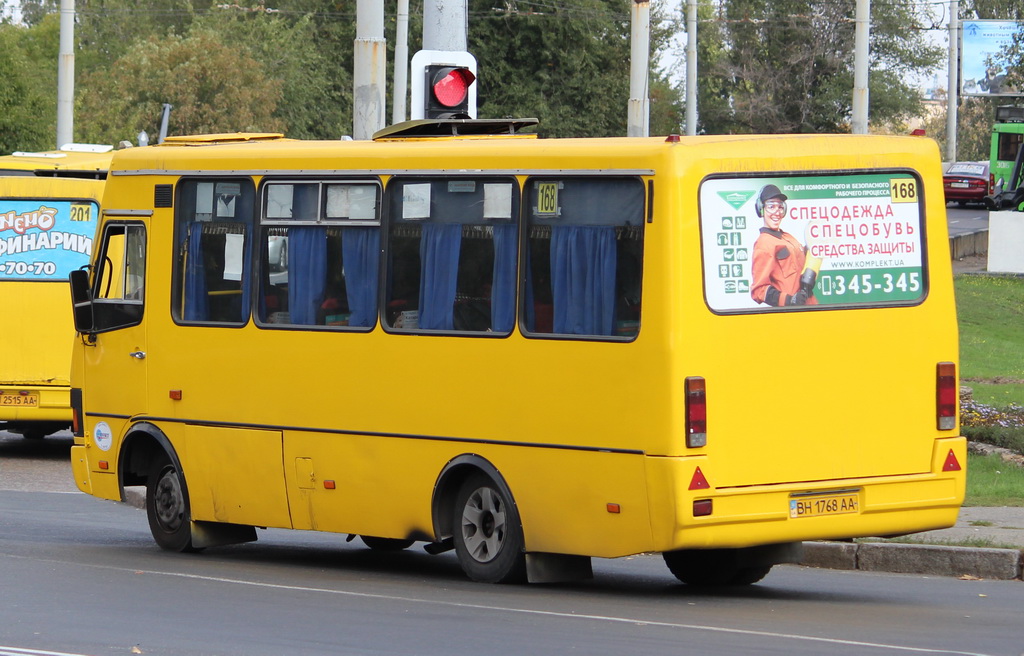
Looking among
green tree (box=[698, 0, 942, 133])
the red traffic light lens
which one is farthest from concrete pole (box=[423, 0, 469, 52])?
green tree (box=[698, 0, 942, 133])

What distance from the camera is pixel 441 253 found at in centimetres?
1102

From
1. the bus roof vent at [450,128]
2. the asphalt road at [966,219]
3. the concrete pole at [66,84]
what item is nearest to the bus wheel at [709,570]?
the bus roof vent at [450,128]

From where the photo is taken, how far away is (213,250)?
40.8ft

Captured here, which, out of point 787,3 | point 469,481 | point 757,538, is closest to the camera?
point 757,538

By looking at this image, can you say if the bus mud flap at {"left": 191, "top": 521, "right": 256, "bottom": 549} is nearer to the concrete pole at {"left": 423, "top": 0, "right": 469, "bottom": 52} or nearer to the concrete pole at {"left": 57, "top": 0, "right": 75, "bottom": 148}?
the concrete pole at {"left": 423, "top": 0, "right": 469, "bottom": 52}

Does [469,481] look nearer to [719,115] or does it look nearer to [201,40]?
[201,40]

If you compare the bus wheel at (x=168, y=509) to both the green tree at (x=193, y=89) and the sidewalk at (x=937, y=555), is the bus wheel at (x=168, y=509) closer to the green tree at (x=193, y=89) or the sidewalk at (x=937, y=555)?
the sidewalk at (x=937, y=555)

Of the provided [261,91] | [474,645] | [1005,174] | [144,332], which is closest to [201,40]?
[261,91]

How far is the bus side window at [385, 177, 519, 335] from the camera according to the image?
35.0ft

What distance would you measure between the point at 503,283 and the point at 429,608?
77.9 inches

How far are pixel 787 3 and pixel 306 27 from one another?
74.1 feet

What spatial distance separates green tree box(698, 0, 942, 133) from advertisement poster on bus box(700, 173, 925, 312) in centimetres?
7148

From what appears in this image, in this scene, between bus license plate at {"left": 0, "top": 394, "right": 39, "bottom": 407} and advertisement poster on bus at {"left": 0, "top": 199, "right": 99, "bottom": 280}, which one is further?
advertisement poster on bus at {"left": 0, "top": 199, "right": 99, "bottom": 280}

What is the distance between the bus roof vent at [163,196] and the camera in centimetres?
1270
